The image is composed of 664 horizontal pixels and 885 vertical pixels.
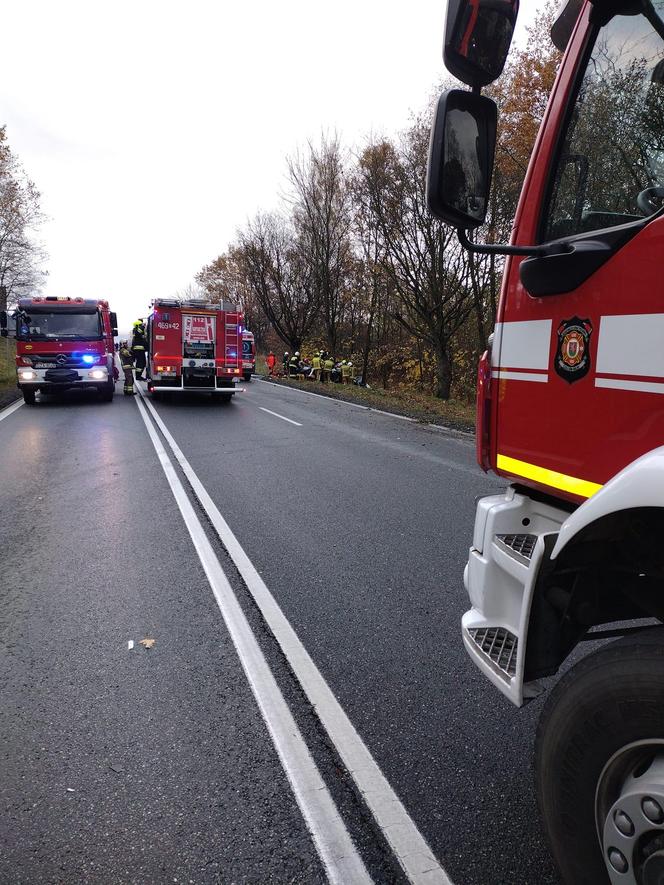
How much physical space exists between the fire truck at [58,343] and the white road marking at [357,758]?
1330cm

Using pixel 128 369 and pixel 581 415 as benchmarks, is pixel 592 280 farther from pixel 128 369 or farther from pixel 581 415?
pixel 128 369

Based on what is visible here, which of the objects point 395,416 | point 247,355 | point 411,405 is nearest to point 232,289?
point 247,355

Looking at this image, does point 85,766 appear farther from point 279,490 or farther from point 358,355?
point 358,355

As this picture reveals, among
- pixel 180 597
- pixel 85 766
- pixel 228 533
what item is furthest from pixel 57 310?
pixel 85 766

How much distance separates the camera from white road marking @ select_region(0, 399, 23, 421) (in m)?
13.8

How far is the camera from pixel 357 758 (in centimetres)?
246

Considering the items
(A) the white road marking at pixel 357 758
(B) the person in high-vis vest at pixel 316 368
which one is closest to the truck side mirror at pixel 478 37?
(A) the white road marking at pixel 357 758

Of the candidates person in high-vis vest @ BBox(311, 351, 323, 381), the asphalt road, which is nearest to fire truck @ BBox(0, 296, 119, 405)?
the asphalt road

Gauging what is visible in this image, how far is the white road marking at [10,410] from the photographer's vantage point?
45.4 feet

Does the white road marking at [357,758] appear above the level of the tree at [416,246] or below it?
below

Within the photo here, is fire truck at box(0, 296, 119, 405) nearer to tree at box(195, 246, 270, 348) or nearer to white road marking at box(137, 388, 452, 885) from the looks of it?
white road marking at box(137, 388, 452, 885)

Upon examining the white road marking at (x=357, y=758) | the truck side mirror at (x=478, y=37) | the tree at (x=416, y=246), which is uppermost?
the tree at (x=416, y=246)

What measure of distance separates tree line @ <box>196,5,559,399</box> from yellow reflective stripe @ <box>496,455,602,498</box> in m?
8.91

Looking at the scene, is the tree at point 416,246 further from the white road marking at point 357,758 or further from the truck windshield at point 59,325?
the white road marking at point 357,758
